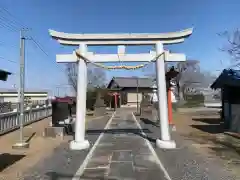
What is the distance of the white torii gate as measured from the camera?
14266 mm

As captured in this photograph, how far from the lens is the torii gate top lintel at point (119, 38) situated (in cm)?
1441

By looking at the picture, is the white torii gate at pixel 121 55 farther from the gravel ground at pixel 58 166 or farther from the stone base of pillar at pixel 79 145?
the gravel ground at pixel 58 166

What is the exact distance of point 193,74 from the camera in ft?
287

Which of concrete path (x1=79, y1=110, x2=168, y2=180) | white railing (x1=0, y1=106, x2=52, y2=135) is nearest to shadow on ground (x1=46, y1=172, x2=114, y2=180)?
concrete path (x1=79, y1=110, x2=168, y2=180)

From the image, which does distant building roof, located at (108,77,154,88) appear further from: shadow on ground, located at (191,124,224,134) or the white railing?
shadow on ground, located at (191,124,224,134)

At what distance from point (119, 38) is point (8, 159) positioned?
6292 mm

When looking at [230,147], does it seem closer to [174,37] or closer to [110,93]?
[174,37]

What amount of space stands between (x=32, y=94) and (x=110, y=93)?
26.6 metres

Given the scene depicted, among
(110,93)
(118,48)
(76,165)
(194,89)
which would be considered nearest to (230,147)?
(118,48)

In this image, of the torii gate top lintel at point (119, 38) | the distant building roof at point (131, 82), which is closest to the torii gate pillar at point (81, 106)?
the torii gate top lintel at point (119, 38)

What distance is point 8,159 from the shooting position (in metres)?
11.7

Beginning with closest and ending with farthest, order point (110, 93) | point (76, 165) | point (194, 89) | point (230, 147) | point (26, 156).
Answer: point (76, 165), point (26, 156), point (230, 147), point (110, 93), point (194, 89)

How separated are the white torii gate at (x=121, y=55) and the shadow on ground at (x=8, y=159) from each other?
8.43ft

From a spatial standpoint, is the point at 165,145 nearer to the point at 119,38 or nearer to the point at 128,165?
the point at 128,165
